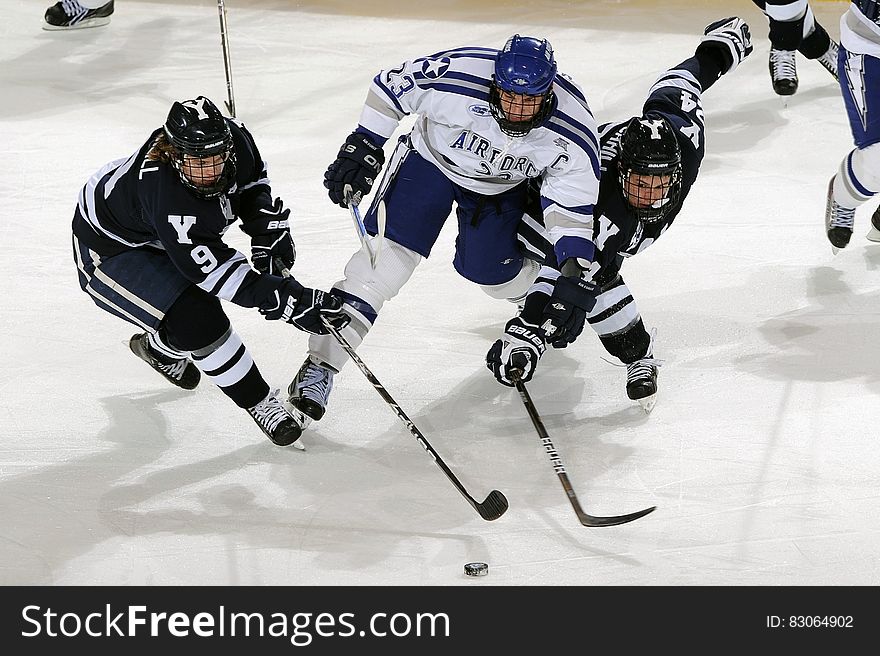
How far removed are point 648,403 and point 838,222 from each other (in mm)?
1186

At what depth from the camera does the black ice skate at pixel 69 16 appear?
6.20 m

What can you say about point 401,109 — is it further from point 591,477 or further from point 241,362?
point 591,477

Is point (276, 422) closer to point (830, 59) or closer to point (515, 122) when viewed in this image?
point (515, 122)

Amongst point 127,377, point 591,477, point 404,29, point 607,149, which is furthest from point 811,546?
point 404,29

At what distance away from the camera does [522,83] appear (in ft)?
9.12

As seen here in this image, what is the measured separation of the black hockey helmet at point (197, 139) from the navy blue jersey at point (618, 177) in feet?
3.13

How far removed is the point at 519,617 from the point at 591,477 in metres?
0.57

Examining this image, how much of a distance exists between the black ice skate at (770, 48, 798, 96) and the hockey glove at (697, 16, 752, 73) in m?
1.66

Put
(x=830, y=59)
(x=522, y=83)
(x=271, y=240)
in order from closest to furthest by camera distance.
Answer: (x=522, y=83) → (x=271, y=240) → (x=830, y=59)

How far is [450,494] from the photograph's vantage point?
285 centimetres

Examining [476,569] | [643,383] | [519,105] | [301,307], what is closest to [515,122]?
[519,105]

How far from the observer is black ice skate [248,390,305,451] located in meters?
2.97

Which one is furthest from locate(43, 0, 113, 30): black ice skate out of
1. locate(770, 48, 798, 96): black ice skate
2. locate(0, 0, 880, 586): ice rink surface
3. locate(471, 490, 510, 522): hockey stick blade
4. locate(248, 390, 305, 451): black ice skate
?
locate(471, 490, 510, 522): hockey stick blade

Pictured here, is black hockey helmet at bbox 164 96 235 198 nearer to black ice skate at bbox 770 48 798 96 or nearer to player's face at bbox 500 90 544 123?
player's face at bbox 500 90 544 123
